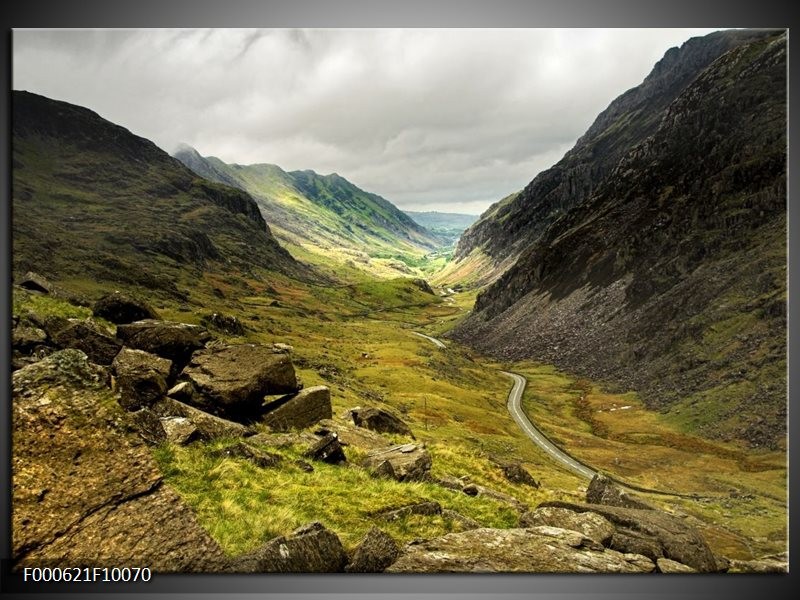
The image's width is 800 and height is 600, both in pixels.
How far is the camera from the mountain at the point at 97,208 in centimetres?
1852

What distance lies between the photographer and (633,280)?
338 feet

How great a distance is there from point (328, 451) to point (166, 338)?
23.8 feet

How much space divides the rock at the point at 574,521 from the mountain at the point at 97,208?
1911 cm

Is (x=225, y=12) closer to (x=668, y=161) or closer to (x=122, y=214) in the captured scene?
(x=122, y=214)

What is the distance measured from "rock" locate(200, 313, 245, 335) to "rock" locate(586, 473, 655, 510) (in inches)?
1520

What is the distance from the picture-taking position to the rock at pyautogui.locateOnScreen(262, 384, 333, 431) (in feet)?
52.9

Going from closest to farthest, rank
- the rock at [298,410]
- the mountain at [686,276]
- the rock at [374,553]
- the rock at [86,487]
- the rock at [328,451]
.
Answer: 1. the rock at [374,553]
2. the rock at [86,487]
3. the rock at [328,451]
4. the rock at [298,410]
5. the mountain at [686,276]

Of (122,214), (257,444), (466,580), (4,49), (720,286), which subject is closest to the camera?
(466,580)

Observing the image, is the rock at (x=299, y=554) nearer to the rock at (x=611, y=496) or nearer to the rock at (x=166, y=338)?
the rock at (x=166, y=338)

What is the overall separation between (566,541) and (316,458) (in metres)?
7.38

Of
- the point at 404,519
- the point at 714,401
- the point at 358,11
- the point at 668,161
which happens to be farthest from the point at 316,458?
the point at 668,161

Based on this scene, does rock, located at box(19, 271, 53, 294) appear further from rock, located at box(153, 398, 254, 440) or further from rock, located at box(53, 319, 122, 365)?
rock, located at box(153, 398, 254, 440)

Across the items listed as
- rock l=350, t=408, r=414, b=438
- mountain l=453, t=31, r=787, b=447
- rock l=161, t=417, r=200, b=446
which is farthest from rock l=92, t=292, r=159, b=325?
mountain l=453, t=31, r=787, b=447

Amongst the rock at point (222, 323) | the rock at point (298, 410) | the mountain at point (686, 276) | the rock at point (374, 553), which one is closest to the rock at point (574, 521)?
the rock at point (374, 553)
